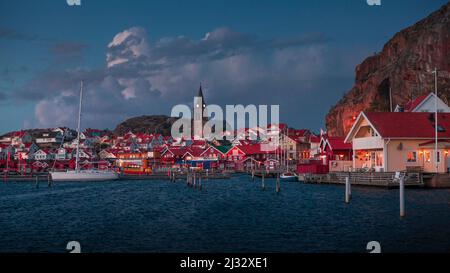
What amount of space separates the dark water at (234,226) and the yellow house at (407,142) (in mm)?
10205

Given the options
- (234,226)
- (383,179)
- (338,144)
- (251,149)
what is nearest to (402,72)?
(338,144)

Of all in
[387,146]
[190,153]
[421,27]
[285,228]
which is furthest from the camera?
[190,153]

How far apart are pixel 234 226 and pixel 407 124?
33109 millimetres

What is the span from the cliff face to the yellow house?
2427 centimetres

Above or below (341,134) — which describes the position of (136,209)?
below

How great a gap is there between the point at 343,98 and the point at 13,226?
327ft

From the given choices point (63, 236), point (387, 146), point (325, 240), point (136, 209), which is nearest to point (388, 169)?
point (387, 146)

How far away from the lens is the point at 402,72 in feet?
297

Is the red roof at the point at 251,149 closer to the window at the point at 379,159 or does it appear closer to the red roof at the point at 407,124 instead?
the window at the point at 379,159

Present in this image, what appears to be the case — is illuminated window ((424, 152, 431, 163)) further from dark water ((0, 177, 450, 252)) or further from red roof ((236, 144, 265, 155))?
red roof ((236, 144, 265, 155))

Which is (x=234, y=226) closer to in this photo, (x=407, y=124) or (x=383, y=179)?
(x=383, y=179)

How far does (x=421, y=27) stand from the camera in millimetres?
104750
